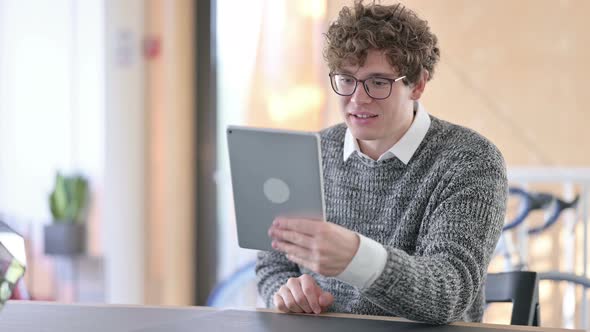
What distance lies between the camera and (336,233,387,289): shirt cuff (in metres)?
1.38

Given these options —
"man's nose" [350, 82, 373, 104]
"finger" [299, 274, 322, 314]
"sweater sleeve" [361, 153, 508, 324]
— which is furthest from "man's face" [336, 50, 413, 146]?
"finger" [299, 274, 322, 314]

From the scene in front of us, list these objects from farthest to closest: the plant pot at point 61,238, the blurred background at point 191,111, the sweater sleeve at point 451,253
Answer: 1. the plant pot at point 61,238
2. the blurred background at point 191,111
3. the sweater sleeve at point 451,253

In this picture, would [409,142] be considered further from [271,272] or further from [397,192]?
[271,272]

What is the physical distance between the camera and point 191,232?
4.23 meters

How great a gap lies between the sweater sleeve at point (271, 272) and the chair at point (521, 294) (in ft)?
1.49

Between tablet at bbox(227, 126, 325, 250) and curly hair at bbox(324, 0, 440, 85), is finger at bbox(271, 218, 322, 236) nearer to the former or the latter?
tablet at bbox(227, 126, 325, 250)

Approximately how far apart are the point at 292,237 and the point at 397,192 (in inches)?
19.8

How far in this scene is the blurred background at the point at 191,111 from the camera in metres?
3.64

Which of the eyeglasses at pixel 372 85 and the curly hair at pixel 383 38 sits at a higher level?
the curly hair at pixel 383 38

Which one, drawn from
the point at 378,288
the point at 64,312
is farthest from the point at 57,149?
the point at 378,288

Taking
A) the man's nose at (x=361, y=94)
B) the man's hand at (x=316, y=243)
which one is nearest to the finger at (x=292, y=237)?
the man's hand at (x=316, y=243)

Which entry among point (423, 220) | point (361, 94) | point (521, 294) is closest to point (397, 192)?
point (423, 220)

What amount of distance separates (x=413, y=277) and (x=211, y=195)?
2827mm

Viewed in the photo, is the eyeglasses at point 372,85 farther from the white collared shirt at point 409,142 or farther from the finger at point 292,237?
the finger at point 292,237
